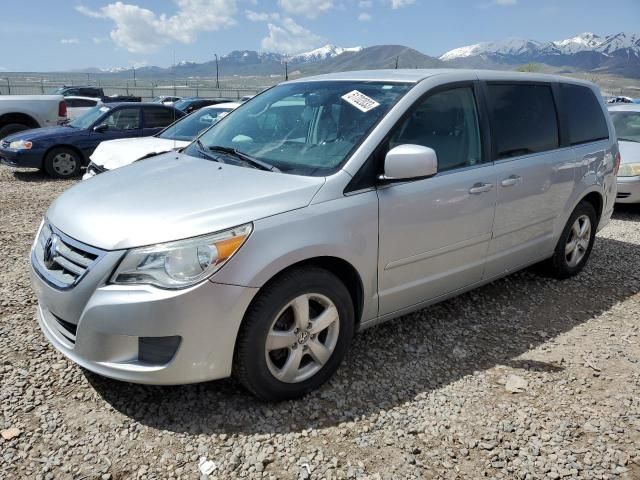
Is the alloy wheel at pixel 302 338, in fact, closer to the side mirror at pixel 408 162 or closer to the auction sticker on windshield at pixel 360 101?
the side mirror at pixel 408 162

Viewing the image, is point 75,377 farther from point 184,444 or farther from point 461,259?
point 461,259

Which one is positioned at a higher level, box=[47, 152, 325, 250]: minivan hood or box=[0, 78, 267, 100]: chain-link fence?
box=[0, 78, 267, 100]: chain-link fence

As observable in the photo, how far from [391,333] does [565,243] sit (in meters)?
2.00

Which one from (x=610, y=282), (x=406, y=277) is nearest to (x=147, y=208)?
(x=406, y=277)

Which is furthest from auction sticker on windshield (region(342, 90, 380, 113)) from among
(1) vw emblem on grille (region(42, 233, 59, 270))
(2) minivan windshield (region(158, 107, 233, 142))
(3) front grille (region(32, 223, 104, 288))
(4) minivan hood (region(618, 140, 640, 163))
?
(4) minivan hood (region(618, 140, 640, 163))

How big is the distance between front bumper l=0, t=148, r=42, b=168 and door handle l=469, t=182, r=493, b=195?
336 inches

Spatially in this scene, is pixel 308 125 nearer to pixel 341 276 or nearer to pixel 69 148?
pixel 341 276

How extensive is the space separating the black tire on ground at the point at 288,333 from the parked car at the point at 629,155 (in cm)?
618

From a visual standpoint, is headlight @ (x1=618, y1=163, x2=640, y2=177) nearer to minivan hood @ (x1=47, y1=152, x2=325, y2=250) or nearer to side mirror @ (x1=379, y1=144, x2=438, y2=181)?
side mirror @ (x1=379, y1=144, x2=438, y2=181)

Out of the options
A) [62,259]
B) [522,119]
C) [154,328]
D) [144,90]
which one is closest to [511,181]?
[522,119]

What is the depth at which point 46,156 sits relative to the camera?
31.1 ft

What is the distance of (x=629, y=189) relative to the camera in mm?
7414

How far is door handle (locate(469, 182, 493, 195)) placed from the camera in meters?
3.45

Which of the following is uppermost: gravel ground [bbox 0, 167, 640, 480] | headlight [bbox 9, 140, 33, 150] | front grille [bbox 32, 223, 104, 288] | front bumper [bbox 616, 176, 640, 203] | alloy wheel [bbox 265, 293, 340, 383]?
headlight [bbox 9, 140, 33, 150]
